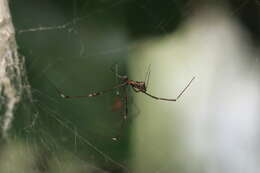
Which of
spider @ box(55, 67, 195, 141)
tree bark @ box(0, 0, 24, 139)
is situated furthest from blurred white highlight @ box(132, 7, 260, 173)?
tree bark @ box(0, 0, 24, 139)

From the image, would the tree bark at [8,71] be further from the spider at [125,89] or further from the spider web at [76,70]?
the spider at [125,89]

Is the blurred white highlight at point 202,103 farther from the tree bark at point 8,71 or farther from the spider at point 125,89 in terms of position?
the tree bark at point 8,71

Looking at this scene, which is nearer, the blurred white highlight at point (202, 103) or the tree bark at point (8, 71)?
the tree bark at point (8, 71)

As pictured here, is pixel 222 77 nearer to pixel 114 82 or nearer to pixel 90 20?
pixel 114 82

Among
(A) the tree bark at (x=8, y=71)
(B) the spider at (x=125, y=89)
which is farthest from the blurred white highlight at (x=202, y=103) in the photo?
(A) the tree bark at (x=8, y=71)

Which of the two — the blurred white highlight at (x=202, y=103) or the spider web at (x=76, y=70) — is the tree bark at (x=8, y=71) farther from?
the blurred white highlight at (x=202, y=103)

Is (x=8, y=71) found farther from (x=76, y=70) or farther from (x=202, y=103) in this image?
(x=202, y=103)

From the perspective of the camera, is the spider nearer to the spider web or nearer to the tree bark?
the spider web

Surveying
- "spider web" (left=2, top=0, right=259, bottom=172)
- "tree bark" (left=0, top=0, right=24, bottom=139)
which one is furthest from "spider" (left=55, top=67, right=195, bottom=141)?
"tree bark" (left=0, top=0, right=24, bottom=139)

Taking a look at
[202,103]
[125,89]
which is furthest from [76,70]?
[202,103]

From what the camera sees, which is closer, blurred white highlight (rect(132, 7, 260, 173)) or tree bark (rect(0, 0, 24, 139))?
tree bark (rect(0, 0, 24, 139))
